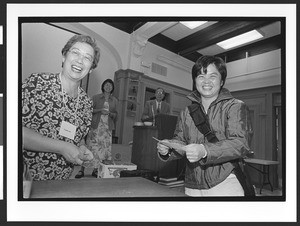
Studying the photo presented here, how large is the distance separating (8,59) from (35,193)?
2.41 feet

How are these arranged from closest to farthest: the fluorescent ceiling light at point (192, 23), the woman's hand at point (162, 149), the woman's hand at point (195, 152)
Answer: the woman's hand at point (195, 152)
the woman's hand at point (162, 149)
the fluorescent ceiling light at point (192, 23)

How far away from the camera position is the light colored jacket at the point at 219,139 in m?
1.46

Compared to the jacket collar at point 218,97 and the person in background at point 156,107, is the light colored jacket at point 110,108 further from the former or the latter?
the jacket collar at point 218,97

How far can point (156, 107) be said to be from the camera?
1636mm

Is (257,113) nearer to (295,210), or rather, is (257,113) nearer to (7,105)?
(295,210)

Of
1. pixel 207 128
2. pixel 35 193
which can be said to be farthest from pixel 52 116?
pixel 207 128

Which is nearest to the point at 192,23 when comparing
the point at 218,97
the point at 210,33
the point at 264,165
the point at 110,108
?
the point at 210,33

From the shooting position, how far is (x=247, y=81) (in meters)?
1.59

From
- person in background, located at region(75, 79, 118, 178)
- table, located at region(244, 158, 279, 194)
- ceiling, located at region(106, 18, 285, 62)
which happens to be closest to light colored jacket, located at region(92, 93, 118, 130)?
person in background, located at region(75, 79, 118, 178)

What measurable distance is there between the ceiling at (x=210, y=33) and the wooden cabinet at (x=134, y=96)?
0.21m

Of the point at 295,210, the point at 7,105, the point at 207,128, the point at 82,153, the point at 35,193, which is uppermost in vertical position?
the point at 7,105

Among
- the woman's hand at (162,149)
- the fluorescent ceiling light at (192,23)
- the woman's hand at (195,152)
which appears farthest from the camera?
the fluorescent ceiling light at (192,23)

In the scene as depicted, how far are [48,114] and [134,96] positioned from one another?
47cm

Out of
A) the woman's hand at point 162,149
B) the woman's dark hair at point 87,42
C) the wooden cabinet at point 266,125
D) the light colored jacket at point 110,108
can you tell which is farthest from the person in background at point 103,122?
the wooden cabinet at point 266,125
